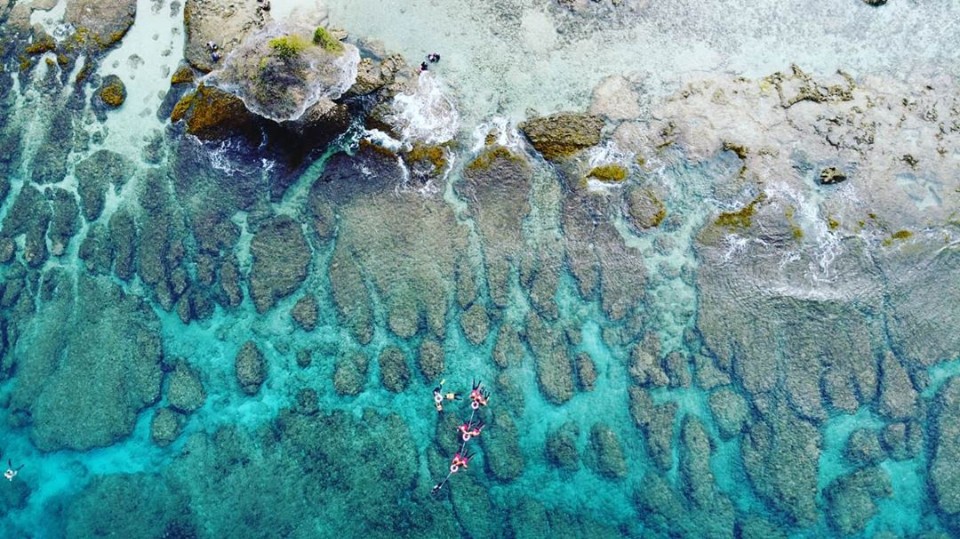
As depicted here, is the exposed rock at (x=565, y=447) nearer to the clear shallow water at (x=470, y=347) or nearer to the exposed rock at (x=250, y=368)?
the clear shallow water at (x=470, y=347)

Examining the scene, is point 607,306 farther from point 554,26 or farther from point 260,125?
point 260,125

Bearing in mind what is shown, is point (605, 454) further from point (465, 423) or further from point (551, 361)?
point (465, 423)

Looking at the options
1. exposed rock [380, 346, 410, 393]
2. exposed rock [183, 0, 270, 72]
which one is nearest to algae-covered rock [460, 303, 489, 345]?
exposed rock [380, 346, 410, 393]

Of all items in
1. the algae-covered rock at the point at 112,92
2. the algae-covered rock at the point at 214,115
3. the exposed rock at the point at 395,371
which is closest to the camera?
the algae-covered rock at the point at 214,115

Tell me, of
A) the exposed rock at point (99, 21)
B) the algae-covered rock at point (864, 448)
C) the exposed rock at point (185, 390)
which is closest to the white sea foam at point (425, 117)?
the exposed rock at point (99, 21)

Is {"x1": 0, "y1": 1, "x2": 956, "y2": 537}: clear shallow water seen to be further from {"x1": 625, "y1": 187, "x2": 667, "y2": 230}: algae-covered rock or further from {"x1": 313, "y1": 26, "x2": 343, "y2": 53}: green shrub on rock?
{"x1": 313, "y1": 26, "x2": 343, "y2": 53}: green shrub on rock

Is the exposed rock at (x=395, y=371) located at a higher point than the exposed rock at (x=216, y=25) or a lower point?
lower

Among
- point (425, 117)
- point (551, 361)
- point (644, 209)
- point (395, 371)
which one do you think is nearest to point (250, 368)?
point (395, 371)

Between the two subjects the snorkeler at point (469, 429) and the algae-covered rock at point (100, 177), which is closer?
the snorkeler at point (469, 429)
